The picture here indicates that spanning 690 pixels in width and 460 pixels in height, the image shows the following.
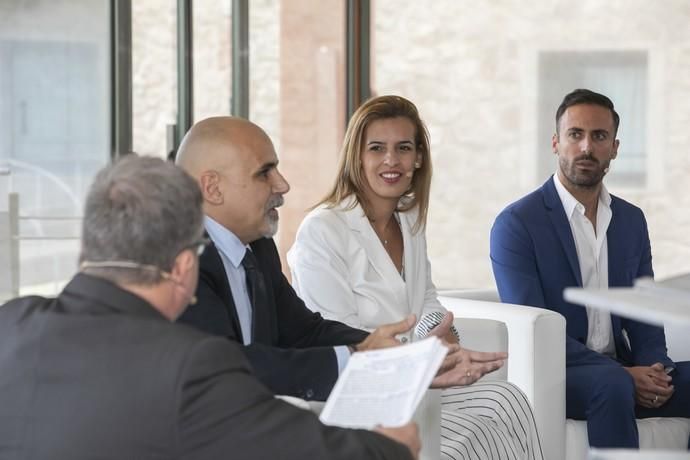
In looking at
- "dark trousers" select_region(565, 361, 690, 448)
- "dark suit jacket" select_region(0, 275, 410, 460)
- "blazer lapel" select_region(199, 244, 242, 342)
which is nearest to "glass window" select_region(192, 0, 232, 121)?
"dark trousers" select_region(565, 361, 690, 448)

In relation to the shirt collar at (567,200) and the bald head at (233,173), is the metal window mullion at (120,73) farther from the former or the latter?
the bald head at (233,173)

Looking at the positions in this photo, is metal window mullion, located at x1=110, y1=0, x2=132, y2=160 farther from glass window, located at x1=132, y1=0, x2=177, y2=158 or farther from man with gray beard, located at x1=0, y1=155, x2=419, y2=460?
man with gray beard, located at x1=0, y1=155, x2=419, y2=460

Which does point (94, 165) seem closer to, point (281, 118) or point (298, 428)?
point (281, 118)

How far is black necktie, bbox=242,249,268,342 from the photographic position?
2.88m

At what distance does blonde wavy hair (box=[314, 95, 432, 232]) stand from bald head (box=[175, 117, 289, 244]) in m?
0.90

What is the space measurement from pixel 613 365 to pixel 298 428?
2222 mm

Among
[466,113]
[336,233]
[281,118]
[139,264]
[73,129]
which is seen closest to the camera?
[139,264]

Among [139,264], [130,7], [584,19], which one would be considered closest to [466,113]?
[584,19]

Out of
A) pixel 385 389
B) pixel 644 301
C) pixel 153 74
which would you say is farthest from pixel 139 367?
pixel 153 74

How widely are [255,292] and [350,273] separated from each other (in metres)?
0.86

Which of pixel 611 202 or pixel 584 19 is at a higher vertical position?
pixel 584 19

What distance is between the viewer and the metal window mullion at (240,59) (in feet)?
20.4

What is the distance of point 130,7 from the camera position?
5.04 m

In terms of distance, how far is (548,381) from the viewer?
12.3ft
